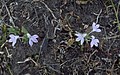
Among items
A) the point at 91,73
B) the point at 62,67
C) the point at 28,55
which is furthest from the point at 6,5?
the point at 91,73

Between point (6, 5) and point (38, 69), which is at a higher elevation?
point (6, 5)

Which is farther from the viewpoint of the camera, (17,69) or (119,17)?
(119,17)

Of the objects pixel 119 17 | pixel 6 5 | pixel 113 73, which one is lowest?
pixel 113 73

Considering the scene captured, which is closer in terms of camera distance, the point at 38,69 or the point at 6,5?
the point at 38,69

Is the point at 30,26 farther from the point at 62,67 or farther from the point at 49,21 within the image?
the point at 62,67

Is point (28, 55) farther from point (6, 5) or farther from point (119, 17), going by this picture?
point (119, 17)

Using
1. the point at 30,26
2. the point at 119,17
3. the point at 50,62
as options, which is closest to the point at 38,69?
the point at 50,62
